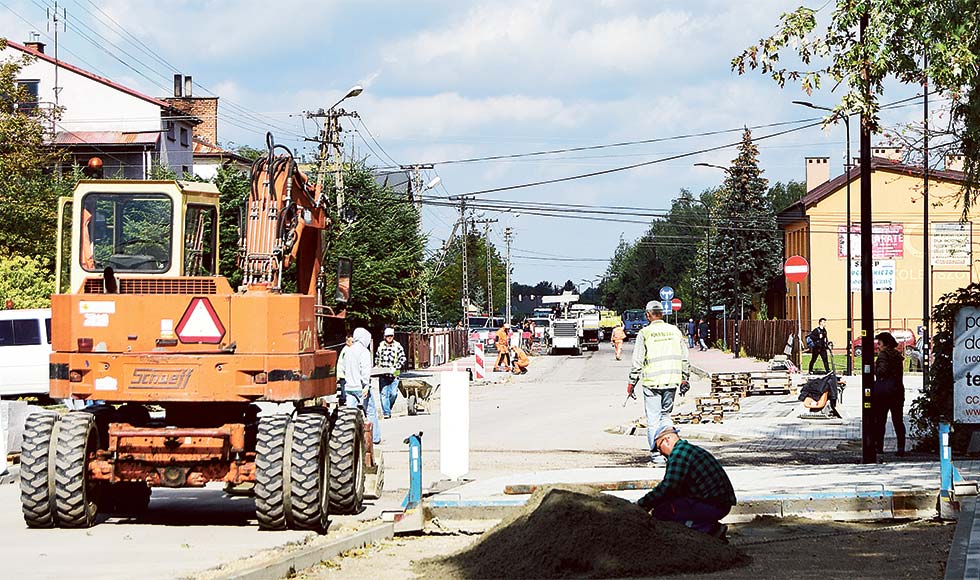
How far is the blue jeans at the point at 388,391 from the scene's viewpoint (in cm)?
2847

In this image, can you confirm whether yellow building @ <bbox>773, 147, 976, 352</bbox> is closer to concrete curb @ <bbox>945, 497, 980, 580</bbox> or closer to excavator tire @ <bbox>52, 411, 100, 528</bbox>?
concrete curb @ <bbox>945, 497, 980, 580</bbox>

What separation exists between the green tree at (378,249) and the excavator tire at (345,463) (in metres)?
29.7

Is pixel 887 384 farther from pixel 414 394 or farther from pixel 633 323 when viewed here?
pixel 633 323

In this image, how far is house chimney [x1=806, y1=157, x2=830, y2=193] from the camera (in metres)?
83.6

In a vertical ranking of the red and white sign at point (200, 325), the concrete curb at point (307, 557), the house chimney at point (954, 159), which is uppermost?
the house chimney at point (954, 159)

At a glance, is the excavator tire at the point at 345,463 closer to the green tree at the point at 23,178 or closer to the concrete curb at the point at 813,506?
the concrete curb at the point at 813,506

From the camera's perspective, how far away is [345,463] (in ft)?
42.6

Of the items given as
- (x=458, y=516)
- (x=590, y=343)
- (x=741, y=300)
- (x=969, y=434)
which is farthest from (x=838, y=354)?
(x=458, y=516)

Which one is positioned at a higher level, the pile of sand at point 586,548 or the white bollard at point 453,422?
the white bollard at point 453,422

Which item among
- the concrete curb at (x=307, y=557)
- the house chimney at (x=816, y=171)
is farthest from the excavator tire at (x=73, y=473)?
the house chimney at (x=816, y=171)

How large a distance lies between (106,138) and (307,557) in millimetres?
57454

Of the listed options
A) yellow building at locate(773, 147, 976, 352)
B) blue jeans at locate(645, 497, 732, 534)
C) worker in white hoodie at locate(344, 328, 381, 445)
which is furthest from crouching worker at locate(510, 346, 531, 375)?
blue jeans at locate(645, 497, 732, 534)

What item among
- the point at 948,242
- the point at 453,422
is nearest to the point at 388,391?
the point at 453,422

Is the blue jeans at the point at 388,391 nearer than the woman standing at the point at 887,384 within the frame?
No
